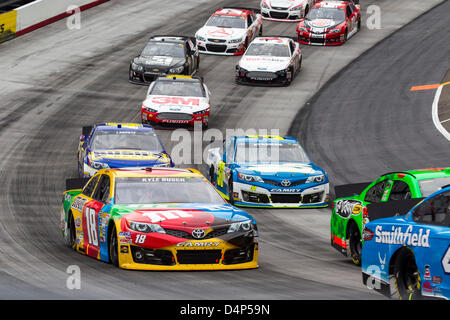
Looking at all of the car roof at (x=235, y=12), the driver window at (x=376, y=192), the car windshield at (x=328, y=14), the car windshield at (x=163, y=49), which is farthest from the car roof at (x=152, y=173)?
the car windshield at (x=328, y=14)

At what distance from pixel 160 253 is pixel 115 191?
156 cm

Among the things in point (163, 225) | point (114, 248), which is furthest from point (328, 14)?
point (163, 225)

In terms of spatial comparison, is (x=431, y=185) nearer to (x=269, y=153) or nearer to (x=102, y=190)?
(x=102, y=190)

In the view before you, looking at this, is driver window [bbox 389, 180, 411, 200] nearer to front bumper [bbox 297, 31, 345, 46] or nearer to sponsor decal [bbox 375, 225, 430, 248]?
sponsor decal [bbox 375, 225, 430, 248]

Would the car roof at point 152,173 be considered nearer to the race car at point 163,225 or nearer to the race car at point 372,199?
the race car at point 163,225

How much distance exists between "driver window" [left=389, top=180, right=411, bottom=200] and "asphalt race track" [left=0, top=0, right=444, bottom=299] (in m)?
1.09

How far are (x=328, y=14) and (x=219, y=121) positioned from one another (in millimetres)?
13004

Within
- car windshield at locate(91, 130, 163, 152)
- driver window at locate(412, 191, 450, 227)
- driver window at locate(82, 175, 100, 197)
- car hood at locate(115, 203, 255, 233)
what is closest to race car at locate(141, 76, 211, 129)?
car windshield at locate(91, 130, 163, 152)

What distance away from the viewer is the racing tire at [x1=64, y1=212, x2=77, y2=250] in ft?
46.5

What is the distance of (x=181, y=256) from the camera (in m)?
11.8

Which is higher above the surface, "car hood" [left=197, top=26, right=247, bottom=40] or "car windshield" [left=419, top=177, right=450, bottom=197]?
"car windshield" [left=419, top=177, right=450, bottom=197]

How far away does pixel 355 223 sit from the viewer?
13.2 m

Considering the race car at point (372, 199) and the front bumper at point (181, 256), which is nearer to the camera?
the front bumper at point (181, 256)

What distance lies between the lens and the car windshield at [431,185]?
11.9 metres
